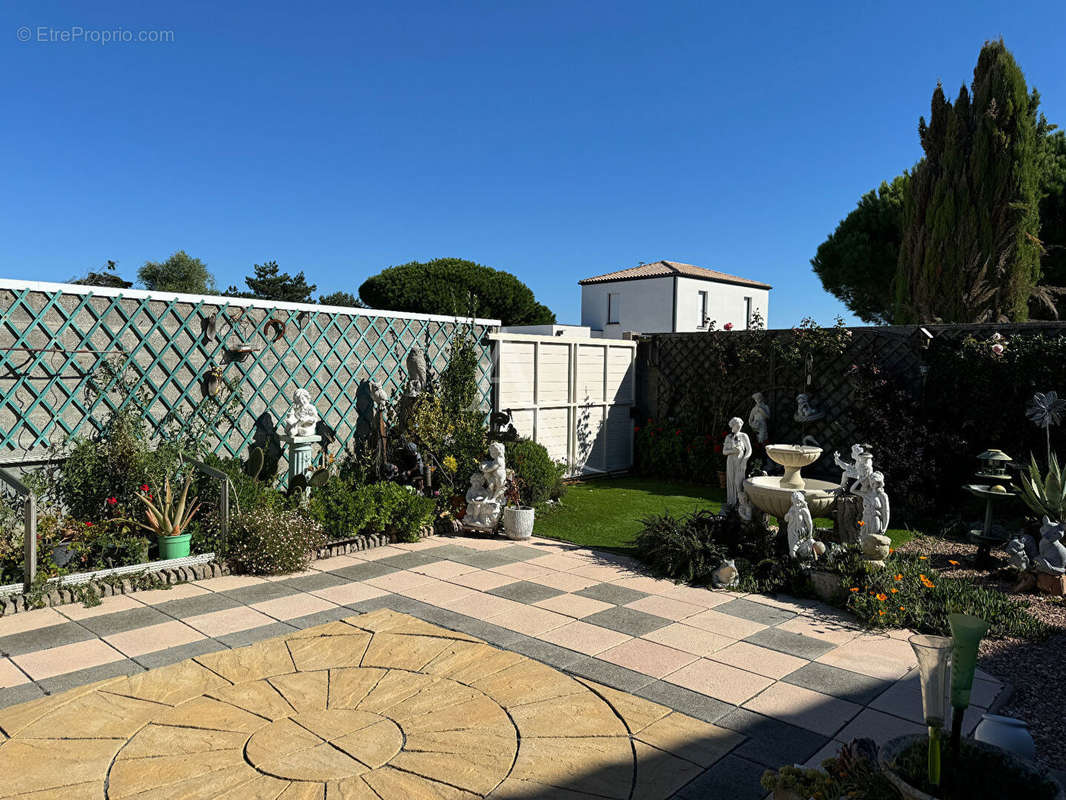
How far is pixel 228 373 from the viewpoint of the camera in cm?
677

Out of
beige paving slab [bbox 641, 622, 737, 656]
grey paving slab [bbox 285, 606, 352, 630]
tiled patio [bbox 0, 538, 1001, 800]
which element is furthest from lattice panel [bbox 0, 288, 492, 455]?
beige paving slab [bbox 641, 622, 737, 656]

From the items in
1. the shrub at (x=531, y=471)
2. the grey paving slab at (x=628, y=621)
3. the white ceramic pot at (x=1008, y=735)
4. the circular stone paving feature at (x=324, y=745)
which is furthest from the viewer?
the shrub at (x=531, y=471)

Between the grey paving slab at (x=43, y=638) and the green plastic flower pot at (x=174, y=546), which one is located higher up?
the green plastic flower pot at (x=174, y=546)

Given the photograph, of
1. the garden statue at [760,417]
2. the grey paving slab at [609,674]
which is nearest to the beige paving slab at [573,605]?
the grey paving slab at [609,674]

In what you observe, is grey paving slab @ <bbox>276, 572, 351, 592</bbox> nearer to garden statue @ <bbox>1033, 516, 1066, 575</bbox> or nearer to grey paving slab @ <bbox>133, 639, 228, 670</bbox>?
grey paving slab @ <bbox>133, 639, 228, 670</bbox>

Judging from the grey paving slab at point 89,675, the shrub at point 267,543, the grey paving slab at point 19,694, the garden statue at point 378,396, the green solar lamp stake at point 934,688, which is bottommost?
the grey paving slab at point 89,675

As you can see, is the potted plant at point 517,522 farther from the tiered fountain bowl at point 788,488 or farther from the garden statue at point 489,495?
the tiered fountain bowl at point 788,488

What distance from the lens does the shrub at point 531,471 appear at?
27.3ft

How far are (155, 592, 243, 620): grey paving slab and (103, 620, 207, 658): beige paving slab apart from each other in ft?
0.64

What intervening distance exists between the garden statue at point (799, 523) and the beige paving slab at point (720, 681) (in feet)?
6.03

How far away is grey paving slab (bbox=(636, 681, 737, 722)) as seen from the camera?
342 centimetres

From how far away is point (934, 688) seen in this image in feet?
6.72

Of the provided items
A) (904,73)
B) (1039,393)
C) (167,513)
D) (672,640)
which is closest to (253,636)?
(167,513)

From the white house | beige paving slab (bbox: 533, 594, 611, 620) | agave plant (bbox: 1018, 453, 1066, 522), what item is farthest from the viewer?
the white house
